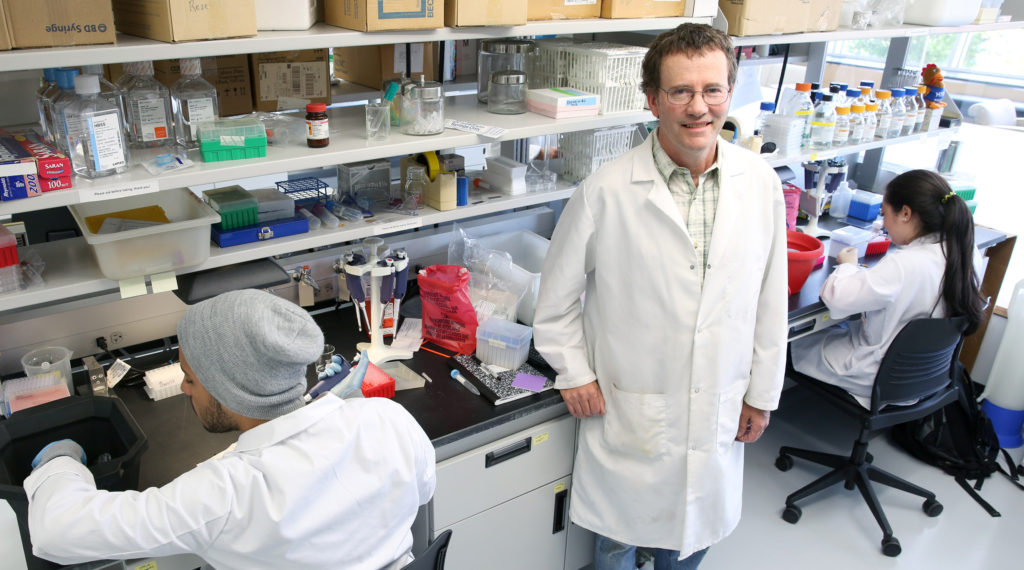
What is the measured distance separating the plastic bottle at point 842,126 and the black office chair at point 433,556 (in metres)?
2.41

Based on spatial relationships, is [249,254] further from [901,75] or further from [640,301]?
[901,75]

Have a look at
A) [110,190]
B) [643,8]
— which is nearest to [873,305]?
[643,8]

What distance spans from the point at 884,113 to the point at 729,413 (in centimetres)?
193

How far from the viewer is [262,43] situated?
5.27 feet

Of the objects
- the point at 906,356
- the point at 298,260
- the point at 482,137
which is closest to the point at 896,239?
the point at 906,356

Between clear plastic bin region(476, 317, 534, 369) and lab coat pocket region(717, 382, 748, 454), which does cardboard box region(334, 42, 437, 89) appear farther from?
lab coat pocket region(717, 382, 748, 454)

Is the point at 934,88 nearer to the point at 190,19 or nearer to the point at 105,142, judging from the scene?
the point at 190,19

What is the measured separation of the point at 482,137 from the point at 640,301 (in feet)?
2.10

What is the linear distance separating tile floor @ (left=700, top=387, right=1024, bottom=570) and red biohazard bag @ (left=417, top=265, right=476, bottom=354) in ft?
3.89

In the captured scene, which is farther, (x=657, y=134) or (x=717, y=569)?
(x=717, y=569)

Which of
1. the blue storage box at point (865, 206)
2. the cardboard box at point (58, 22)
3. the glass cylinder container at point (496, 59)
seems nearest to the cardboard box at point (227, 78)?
the cardboard box at point (58, 22)

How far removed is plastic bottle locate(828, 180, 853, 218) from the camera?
3.36 metres

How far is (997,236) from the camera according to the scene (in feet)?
10.3

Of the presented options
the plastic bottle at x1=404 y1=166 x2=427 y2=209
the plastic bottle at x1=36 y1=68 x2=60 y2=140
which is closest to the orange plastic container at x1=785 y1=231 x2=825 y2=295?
the plastic bottle at x1=404 y1=166 x2=427 y2=209
